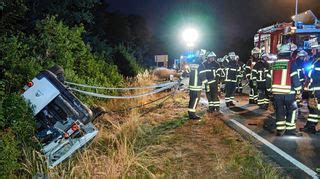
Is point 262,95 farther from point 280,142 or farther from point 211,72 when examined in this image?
point 280,142

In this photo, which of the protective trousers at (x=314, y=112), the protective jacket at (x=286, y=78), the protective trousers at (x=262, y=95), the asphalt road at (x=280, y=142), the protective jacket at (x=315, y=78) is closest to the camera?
the asphalt road at (x=280, y=142)

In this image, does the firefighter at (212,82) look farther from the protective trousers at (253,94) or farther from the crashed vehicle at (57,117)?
the crashed vehicle at (57,117)

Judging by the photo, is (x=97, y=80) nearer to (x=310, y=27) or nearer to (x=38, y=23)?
(x=38, y=23)

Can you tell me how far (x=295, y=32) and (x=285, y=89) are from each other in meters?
7.97

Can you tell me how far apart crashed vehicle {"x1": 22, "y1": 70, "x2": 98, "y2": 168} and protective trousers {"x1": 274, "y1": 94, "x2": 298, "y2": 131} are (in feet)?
14.6

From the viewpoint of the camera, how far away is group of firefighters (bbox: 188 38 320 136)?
9.04m

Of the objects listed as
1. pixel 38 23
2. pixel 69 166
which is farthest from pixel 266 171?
pixel 38 23

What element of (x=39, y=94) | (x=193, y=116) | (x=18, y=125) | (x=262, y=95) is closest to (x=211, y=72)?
(x=262, y=95)

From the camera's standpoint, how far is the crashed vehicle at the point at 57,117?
6.21 meters

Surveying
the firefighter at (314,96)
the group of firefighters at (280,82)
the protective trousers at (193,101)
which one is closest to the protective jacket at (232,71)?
the group of firefighters at (280,82)

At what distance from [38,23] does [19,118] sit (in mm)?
3904

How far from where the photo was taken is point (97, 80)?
1298 centimetres

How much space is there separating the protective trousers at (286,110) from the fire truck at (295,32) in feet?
19.9

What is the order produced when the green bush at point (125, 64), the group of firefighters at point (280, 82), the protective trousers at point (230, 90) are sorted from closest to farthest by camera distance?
1. the group of firefighters at point (280, 82)
2. the protective trousers at point (230, 90)
3. the green bush at point (125, 64)
